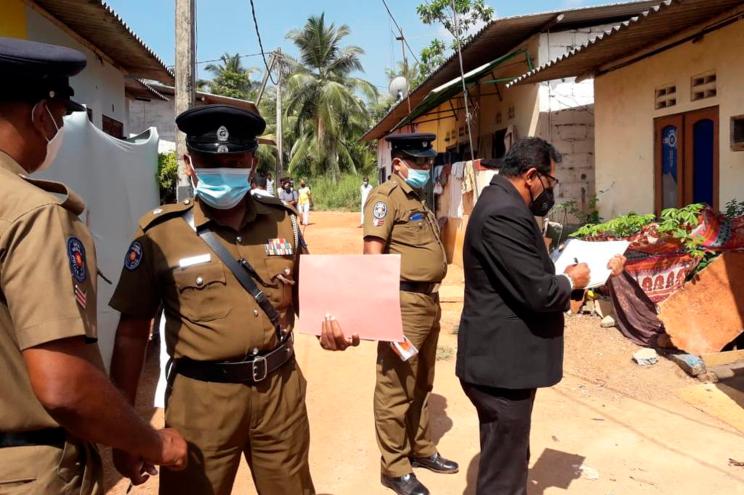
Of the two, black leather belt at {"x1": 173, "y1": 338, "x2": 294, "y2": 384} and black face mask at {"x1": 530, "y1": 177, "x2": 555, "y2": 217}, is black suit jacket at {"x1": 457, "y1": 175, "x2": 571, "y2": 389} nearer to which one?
black face mask at {"x1": 530, "y1": 177, "x2": 555, "y2": 217}

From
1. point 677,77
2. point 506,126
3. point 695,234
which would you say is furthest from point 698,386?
point 506,126

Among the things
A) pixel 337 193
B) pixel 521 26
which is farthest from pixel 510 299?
pixel 337 193

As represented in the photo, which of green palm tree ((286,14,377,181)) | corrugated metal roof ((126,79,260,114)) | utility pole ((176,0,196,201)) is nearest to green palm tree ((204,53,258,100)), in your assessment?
green palm tree ((286,14,377,181))

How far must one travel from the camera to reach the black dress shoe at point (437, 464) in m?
3.73

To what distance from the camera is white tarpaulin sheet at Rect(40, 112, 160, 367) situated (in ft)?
14.6

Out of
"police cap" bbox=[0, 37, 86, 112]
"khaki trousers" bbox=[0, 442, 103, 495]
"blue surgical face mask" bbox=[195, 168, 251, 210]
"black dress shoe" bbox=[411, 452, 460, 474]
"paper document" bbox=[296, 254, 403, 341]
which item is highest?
"police cap" bbox=[0, 37, 86, 112]

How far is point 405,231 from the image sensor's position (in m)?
3.63

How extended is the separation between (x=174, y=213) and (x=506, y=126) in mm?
10474

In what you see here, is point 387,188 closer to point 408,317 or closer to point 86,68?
point 408,317

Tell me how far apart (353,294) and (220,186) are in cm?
61

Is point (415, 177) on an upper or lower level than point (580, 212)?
upper

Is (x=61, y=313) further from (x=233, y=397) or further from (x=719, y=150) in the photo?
(x=719, y=150)

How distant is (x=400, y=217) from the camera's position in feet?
11.9

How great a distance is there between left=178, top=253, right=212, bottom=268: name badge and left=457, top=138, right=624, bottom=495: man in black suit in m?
1.12
